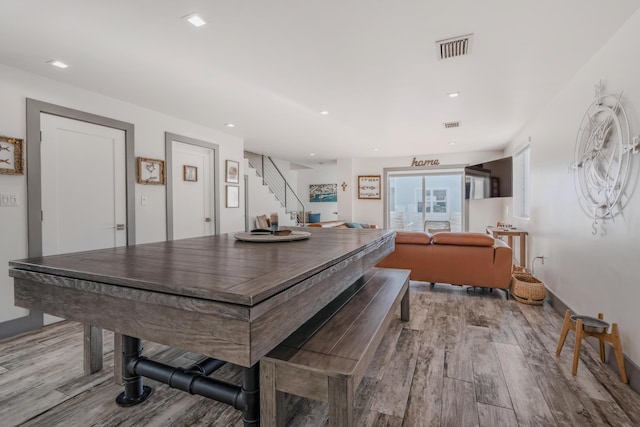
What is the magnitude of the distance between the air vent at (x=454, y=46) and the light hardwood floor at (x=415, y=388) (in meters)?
2.32

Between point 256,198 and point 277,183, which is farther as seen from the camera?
point 277,183

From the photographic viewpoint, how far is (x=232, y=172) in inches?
213

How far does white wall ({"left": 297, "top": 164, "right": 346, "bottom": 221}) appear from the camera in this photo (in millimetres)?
10562

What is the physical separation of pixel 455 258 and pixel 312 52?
110 inches

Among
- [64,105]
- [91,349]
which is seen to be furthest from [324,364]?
[64,105]

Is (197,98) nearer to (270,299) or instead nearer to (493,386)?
(270,299)

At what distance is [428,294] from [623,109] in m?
2.55

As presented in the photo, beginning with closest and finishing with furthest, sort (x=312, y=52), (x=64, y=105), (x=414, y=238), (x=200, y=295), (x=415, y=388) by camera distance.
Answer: (x=200, y=295)
(x=415, y=388)
(x=312, y=52)
(x=64, y=105)
(x=414, y=238)

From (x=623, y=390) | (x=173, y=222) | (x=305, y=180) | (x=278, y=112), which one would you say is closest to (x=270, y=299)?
(x=623, y=390)

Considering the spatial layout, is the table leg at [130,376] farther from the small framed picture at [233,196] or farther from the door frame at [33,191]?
the small framed picture at [233,196]

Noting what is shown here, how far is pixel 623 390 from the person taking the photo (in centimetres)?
179

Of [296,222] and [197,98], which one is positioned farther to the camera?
[296,222]

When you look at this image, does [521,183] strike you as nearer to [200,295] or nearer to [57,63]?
[200,295]

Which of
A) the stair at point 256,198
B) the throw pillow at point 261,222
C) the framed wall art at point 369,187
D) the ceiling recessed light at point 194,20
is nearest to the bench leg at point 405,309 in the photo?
the ceiling recessed light at point 194,20
